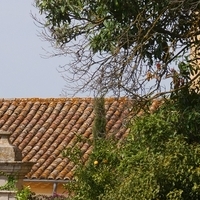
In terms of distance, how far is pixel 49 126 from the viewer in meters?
27.6

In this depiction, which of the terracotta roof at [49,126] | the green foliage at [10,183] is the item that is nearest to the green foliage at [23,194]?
the green foliage at [10,183]

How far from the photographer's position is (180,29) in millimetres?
13797

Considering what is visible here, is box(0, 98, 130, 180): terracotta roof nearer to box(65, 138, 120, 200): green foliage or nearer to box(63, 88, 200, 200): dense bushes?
box(65, 138, 120, 200): green foliage

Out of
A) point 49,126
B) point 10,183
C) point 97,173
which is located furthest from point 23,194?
point 49,126

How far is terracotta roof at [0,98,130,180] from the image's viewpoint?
2550 centimetres

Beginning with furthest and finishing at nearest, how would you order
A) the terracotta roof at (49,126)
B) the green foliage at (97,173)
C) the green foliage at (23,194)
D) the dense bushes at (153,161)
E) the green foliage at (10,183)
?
the terracotta roof at (49,126), the green foliage at (10,183), the green foliage at (23,194), the green foliage at (97,173), the dense bushes at (153,161)

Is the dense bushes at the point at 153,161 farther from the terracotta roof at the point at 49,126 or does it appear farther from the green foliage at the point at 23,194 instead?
the terracotta roof at the point at 49,126

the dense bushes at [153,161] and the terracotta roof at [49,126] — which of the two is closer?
the dense bushes at [153,161]

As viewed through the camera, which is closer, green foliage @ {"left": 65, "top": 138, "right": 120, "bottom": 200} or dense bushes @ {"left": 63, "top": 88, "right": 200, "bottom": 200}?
dense bushes @ {"left": 63, "top": 88, "right": 200, "bottom": 200}

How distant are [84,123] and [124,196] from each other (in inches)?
573

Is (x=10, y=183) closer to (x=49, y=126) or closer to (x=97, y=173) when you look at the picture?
(x=97, y=173)

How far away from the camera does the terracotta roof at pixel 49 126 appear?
83.7ft

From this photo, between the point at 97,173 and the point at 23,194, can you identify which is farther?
the point at 23,194

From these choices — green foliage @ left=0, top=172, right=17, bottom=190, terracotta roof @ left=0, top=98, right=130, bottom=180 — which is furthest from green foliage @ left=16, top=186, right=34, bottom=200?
terracotta roof @ left=0, top=98, right=130, bottom=180
